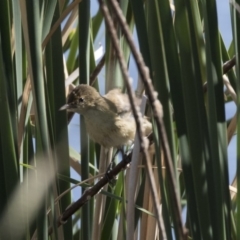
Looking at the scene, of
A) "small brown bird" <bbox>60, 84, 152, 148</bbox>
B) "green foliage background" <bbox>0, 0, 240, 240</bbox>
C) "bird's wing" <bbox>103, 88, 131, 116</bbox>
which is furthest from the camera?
"bird's wing" <bbox>103, 88, 131, 116</bbox>

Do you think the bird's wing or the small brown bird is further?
the bird's wing

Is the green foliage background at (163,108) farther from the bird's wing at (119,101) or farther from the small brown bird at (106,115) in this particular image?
the bird's wing at (119,101)

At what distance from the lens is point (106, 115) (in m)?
2.44

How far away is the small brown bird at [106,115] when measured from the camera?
7.08 feet

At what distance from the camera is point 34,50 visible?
1197 mm

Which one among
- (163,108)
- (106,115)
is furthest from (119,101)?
(163,108)

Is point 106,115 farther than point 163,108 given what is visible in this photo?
Yes

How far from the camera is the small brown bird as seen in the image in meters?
2.16

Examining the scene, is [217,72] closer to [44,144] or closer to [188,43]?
[188,43]

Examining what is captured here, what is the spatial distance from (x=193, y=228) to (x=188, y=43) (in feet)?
1.23

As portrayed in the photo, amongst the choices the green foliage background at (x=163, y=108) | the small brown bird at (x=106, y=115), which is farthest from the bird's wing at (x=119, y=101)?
the green foliage background at (x=163, y=108)

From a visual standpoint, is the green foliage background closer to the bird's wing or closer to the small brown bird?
the small brown bird

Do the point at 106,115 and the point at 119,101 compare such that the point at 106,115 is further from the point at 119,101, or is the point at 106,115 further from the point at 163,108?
the point at 163,108

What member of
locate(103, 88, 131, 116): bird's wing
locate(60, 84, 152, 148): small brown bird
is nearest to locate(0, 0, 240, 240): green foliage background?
locate(60, 84, 152, 148): small brown bird
